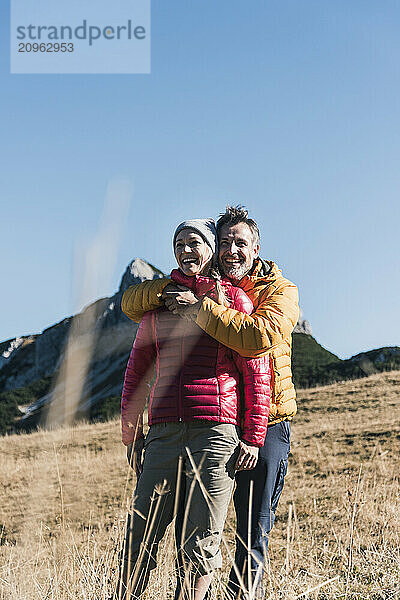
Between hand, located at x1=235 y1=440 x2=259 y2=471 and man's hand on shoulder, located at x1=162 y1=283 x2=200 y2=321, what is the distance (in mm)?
626

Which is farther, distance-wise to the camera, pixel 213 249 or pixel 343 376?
pixel 343 376

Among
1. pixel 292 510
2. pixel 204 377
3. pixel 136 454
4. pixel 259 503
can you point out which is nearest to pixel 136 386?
pixel 136 454

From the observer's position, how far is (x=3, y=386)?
258 feet

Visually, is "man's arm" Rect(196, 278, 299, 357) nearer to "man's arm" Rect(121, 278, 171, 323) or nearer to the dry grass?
"man's arm" Rect(121, 278, 171, 323)

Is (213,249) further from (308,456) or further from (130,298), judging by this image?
(308,456)

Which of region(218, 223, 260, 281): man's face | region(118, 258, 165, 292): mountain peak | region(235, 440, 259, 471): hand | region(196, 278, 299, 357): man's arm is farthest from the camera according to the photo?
region(118, 258, 165, 292): mountain peak

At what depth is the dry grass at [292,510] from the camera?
3.09 meters

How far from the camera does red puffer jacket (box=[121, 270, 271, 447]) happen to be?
105 inches

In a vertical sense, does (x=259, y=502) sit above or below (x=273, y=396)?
below

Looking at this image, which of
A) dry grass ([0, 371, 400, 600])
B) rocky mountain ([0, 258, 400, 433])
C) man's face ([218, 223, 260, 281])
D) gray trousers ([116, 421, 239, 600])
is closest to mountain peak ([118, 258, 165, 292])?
rocky mountain ([0, 258, 400, 433])

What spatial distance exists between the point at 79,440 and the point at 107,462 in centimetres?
375

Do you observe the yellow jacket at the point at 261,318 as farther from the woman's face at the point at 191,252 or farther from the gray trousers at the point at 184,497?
the gray trousers at the point at 184,497

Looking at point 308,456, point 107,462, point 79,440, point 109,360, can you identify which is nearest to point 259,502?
point 308,456

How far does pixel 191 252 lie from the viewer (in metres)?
2.85
